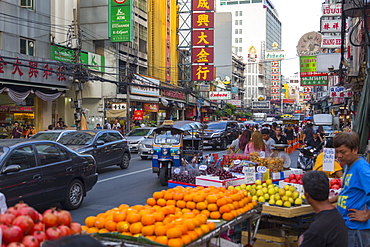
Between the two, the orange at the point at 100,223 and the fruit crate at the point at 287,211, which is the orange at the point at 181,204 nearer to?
the orange at the point at 100,223

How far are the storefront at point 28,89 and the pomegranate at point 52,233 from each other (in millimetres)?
19094

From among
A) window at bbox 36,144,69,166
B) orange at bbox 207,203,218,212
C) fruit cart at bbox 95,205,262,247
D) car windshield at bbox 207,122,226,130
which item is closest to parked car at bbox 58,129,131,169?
window at bbox 36,144,69,166

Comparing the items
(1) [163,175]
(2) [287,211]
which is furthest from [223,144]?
(2) [287,211]

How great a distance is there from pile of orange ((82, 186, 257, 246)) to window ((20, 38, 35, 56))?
21549 millimetres

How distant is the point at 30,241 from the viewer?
2.77m

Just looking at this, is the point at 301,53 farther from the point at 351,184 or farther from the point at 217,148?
the point at 351,184

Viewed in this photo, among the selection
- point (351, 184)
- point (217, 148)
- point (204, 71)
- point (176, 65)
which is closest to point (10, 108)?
point (217, 148)

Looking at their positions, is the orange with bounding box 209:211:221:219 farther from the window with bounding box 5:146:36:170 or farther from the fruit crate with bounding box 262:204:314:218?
the window with bounding box 5:146:36:170

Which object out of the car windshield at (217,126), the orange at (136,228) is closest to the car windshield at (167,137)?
the orange at (136,228)

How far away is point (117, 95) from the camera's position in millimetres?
34125

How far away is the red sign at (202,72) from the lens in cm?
Result: 4138

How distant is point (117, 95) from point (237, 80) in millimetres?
67870

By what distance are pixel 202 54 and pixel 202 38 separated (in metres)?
1.67

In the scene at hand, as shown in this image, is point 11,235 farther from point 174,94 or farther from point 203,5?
point 174,94
